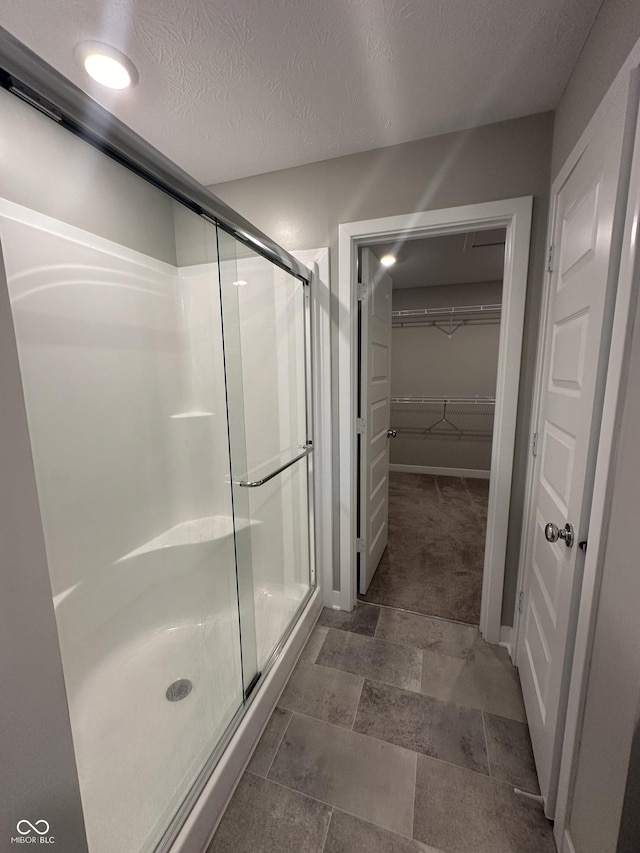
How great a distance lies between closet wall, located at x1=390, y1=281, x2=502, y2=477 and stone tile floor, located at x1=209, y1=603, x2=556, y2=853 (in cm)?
289

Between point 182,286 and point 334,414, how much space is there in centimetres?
111

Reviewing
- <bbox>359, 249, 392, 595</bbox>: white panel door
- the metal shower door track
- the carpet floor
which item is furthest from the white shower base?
the metal shower door track

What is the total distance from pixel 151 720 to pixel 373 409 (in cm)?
174

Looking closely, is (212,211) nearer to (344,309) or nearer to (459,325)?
(344,309)

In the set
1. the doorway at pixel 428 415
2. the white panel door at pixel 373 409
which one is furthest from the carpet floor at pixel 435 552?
the white panel door at pixel 373 409

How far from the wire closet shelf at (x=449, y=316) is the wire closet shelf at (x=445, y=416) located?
867mm

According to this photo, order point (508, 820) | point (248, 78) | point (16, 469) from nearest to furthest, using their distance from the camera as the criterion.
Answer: point (16, 469) → point (508, 820) → point (248, 78)

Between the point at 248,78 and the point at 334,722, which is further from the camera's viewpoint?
the point at 334,722

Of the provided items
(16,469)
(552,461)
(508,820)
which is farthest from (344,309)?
(508,820)

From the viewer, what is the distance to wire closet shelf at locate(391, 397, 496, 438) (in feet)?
13.7

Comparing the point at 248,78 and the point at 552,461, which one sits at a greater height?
the point at 248,78

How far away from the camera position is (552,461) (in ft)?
4.09

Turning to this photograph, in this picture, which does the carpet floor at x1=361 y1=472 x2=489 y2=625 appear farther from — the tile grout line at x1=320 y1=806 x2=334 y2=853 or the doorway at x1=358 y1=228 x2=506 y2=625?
the tile grout line at x1=320 y1=806 x2=334 y2=853

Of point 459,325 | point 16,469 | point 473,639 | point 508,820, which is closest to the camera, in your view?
point 16,469
